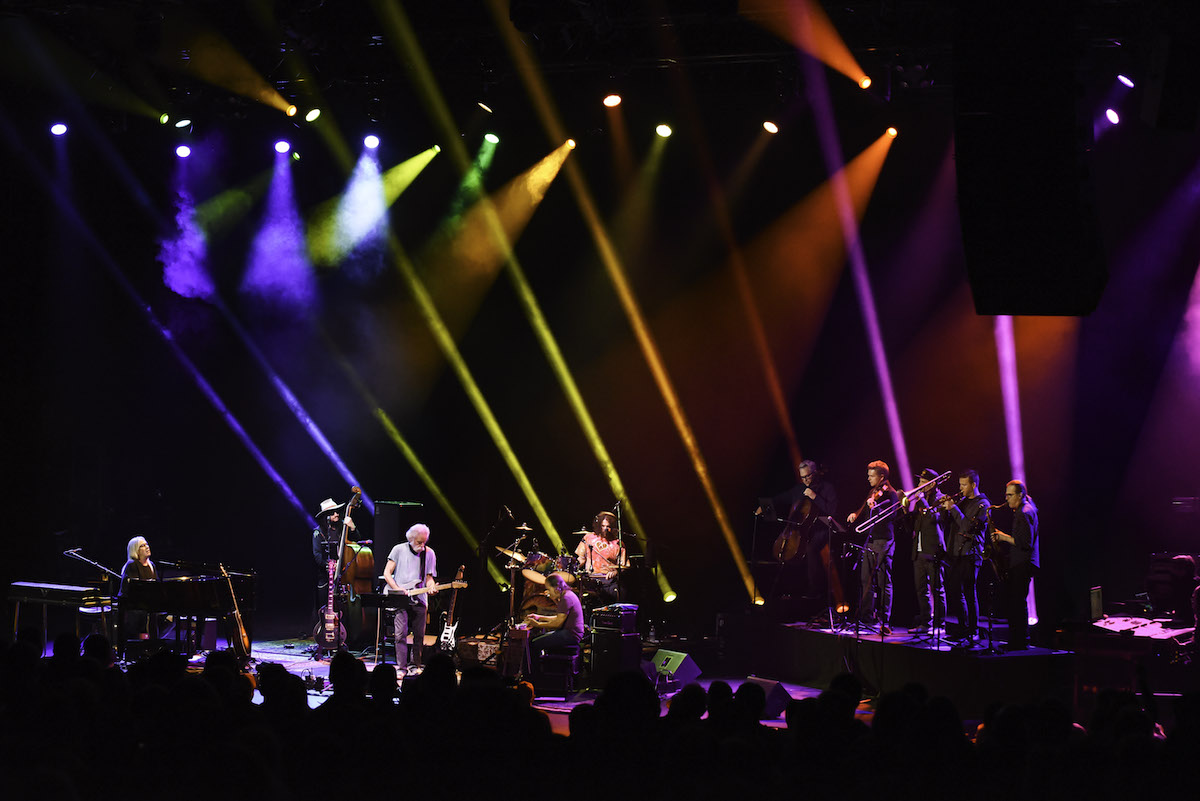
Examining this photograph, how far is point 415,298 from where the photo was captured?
15.1 meters

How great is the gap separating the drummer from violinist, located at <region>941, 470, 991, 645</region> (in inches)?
147

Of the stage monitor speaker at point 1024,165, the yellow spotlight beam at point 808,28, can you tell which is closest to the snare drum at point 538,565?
the yellow spotlight beam at point 808,28

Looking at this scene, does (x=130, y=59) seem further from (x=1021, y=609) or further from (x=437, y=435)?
(x=1021, y=609)

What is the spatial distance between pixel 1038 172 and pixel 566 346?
955cm

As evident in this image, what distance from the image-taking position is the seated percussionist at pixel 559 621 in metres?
10.7

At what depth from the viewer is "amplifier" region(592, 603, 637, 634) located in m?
10.8

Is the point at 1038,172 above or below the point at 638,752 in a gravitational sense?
above

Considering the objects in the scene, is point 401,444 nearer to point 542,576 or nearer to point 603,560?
point 603,560

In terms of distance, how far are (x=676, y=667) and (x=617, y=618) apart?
0.79 meters

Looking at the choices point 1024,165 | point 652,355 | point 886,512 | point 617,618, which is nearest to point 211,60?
point 652,355

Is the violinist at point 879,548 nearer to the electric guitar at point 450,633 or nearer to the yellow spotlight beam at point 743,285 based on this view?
the yellow spotlight beam at point 743,285

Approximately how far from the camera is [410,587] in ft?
39.1

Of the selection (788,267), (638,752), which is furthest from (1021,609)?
(638,752)

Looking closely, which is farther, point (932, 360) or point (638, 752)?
point (932, 360)
